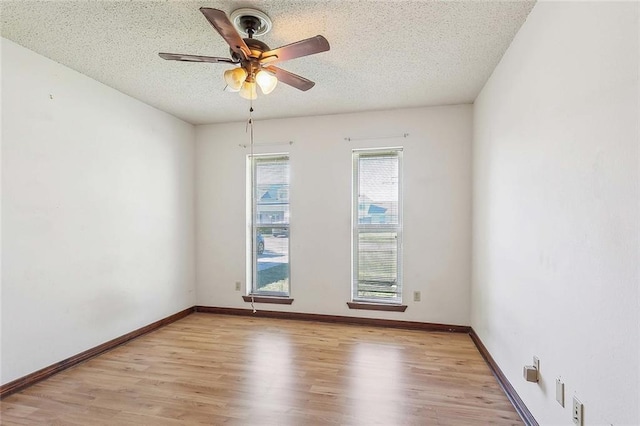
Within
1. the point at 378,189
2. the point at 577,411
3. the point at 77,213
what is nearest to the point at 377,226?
the point at 378,189

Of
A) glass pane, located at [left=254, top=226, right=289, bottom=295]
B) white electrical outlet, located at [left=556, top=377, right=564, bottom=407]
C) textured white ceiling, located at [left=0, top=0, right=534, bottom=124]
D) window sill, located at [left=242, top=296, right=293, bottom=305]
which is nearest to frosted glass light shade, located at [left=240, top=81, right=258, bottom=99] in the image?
textured white ceiling, located at [left=0, top=0, right=534, bottom=124]

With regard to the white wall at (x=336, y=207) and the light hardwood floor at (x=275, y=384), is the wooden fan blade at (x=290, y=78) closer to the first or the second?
the white wall at (x=336, y=207)

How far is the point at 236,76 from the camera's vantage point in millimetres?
1962

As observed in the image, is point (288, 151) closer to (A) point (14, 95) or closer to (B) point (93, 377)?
(A) point (14, 95)

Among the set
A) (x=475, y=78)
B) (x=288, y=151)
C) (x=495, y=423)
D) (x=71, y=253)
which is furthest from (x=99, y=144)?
(x=495, y=423)

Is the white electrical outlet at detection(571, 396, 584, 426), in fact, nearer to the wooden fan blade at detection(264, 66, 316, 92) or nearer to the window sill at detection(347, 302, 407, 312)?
the window sill at detection(347, 302, 407, 312)

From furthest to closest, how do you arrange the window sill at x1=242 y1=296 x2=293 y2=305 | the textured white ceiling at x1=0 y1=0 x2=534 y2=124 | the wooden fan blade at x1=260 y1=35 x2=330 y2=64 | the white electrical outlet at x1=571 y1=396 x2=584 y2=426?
1. the window sill at x1=242 y1=296 x2=293 y2=305
2. the textured white ceiling at x1=0 y1=0 x2=534 y2=124
3. the wooden fan blade at x1=260 y1=35 x2=330 y2=64
4. the white electrical outlet at x1=571 y1=396 x2=584 y2=426

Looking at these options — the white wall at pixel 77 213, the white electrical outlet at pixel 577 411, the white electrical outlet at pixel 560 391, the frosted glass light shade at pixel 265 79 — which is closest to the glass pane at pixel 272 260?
the white wall at pixel 77 213

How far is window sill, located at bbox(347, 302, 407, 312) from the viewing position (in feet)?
11.9

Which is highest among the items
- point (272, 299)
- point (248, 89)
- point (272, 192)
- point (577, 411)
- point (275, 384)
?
point (248, 89)

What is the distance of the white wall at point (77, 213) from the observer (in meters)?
2.27

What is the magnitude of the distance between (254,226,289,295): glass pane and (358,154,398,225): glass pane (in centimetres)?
106

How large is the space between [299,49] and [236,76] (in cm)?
45

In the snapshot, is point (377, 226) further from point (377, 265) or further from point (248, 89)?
point (248, 89)
